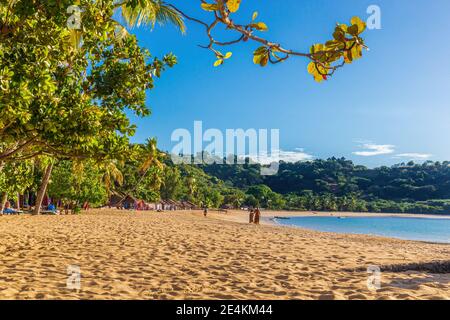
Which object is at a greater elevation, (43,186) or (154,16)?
(154,16)

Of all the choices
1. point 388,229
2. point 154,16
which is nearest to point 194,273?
point 154,16

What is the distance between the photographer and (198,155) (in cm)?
16462

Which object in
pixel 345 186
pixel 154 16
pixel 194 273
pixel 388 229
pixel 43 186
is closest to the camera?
pixel 194 273

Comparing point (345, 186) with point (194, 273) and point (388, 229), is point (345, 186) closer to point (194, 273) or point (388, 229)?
point (388, 229)

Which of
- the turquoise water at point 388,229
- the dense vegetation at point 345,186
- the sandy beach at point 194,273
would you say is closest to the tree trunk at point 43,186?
the sandy beach at point 194,273

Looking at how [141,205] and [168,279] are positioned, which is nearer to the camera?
[168,279]

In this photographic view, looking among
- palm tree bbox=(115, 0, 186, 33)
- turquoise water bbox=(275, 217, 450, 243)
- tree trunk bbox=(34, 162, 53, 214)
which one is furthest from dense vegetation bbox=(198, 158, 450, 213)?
palm tree bbox=(115, 0, 186, 33)

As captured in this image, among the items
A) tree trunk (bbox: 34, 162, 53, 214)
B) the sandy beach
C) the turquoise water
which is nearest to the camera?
the sandy beach

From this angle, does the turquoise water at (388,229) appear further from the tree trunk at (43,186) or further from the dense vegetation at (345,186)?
the dense vegetation at (345,186)

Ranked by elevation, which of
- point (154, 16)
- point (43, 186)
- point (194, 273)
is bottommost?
point (194, 273)

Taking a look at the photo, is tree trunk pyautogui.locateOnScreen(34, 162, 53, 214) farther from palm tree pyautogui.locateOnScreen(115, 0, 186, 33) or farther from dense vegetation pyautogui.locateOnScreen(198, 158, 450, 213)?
dense vegetation pyautogui.locateOnScreen(198, 158, 450, 213)

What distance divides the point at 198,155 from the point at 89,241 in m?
154
